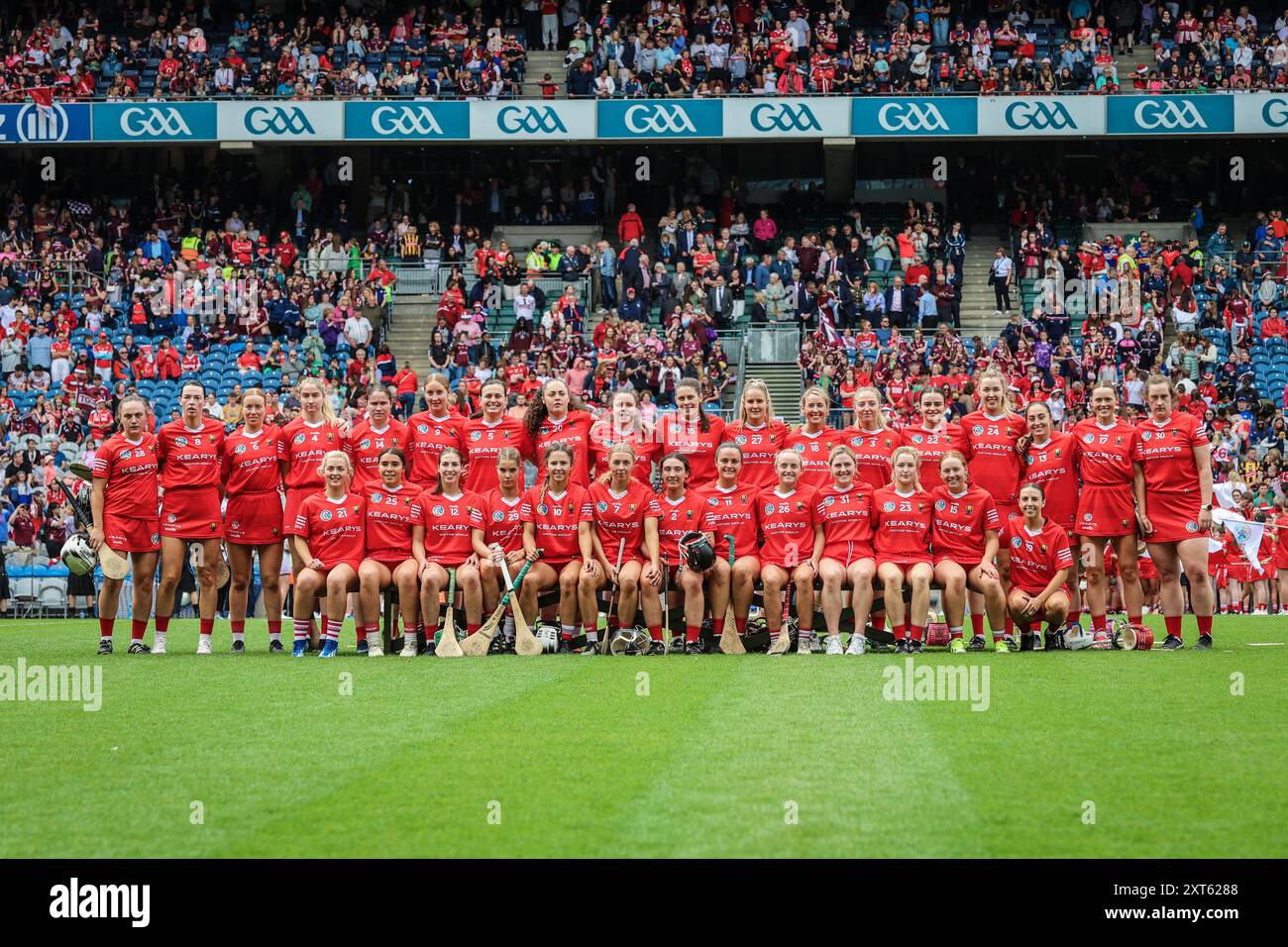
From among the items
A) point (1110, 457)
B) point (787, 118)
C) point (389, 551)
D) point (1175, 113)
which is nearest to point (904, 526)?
point (1110, 457)

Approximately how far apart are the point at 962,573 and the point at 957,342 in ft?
51.3

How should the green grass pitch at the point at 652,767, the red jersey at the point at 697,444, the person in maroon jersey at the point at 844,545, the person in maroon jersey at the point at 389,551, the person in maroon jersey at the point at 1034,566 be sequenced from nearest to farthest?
the green grass pitch at the point at 652,767
the person in maroon jersey at the point at 844,545
the person in maroon jersey at the point at 1034,566
the person in maroon jersey at the point at 389,551
the red jersey at the point at 697,444

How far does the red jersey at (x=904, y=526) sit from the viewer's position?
12.5m

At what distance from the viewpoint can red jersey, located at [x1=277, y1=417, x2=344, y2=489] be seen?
530 inches

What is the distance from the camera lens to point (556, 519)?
12859mm

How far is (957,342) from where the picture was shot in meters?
27.3

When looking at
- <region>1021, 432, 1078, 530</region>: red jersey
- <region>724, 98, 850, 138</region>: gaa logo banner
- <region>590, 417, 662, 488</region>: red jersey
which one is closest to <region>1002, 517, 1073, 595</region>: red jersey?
<region>1021, 432, 1078, 530</region>: red jersey

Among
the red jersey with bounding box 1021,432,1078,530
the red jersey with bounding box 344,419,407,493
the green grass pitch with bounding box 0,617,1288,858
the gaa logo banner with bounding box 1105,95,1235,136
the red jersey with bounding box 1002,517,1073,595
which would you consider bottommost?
the green grass pitch with bounding box 0,617,1288,858

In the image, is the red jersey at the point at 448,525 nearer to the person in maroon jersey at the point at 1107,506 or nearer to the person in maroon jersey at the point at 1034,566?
the person in maroon jersey at the point at 1034,566

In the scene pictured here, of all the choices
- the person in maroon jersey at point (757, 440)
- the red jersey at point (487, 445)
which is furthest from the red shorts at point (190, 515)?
the person in maroon jersey at point (757, 440)

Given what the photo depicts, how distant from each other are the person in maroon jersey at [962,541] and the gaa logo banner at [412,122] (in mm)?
22667

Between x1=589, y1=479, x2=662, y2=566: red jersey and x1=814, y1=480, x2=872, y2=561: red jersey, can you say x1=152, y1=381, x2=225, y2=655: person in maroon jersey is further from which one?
x1=814, y1=480, x2=872, y2=561: red jersey

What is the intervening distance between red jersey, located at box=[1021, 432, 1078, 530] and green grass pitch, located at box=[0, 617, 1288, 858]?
9.38 ft

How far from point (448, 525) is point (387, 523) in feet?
1.64
